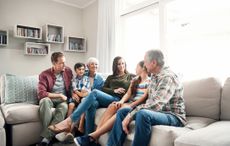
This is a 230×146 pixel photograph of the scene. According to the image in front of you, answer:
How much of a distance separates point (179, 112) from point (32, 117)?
1690 mm

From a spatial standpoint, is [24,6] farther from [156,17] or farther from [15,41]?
[156,17]

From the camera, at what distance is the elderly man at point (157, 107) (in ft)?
5.38

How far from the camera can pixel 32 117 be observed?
2453mm

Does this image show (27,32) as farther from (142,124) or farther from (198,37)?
(142,124)

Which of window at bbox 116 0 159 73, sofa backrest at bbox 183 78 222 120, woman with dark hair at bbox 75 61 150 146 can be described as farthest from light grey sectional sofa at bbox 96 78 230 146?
window at bbox 116 0 159 73

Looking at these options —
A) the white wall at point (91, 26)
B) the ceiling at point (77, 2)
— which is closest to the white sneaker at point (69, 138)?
the white wall at point (91, 26)

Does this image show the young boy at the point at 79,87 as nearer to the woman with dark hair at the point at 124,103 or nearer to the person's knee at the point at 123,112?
the woman with dark hair at the point at 124,103

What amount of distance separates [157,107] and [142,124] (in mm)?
234

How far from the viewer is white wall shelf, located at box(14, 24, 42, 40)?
3.63 m

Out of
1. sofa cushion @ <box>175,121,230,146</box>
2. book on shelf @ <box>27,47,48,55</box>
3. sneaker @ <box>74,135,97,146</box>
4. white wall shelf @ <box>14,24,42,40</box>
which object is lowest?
sneaker @ <box>74,135,97,146</box>

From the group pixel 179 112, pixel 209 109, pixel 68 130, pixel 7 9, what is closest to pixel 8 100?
pixel 68 130

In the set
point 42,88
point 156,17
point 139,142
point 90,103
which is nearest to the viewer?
point 139,142

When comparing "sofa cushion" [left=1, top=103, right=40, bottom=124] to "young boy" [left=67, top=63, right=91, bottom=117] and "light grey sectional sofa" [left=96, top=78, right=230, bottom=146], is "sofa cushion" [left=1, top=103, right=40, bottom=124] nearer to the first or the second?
"young boy" [left=67, top=63, right=91, bottom=117]

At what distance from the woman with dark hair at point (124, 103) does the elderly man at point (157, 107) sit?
187 millimetres
